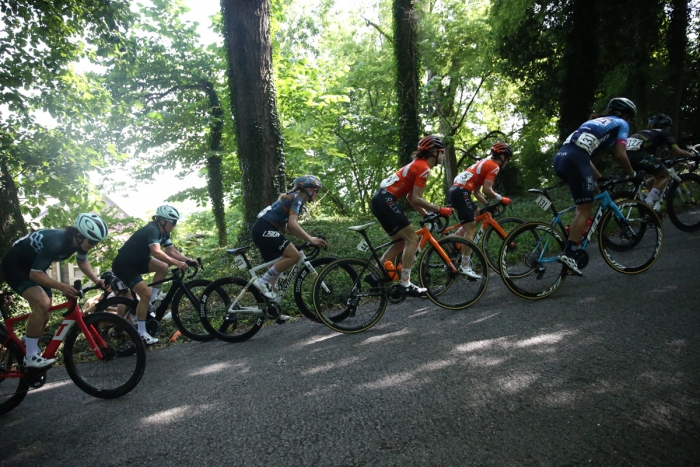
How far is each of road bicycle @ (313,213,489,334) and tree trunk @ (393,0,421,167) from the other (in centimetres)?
869

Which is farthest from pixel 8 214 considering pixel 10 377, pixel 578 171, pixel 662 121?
pixel 662 121

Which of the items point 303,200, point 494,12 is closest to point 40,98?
point 303,200

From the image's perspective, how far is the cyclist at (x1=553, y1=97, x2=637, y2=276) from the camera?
5238 mm

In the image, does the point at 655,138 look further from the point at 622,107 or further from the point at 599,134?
the point at 599,134

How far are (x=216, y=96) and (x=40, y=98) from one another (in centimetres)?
715

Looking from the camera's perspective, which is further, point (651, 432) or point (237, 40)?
point (237, 40)

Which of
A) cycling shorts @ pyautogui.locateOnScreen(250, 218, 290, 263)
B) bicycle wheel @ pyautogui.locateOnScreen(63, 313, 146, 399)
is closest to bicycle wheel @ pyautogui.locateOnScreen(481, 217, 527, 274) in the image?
cycling shorts @ pyautogui.locateOnScreen(250, 218, 290, 263)

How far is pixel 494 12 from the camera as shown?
51.2 feet

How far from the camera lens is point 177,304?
6043mm

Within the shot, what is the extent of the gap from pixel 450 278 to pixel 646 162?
14.2 ft

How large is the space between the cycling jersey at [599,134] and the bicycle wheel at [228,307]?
185 inches

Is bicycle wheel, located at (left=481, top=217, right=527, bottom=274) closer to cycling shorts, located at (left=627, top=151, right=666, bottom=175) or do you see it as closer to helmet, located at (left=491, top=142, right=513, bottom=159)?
helmet, located at (left=491, top=142, right=513, bottom=159)

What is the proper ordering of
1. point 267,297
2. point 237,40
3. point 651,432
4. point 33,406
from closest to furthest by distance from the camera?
1. point 651,432
2. point 33,406
3. point 267,297
4. point 237,40

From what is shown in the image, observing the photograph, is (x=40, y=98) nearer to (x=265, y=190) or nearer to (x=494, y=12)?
(x=265, y=190)
